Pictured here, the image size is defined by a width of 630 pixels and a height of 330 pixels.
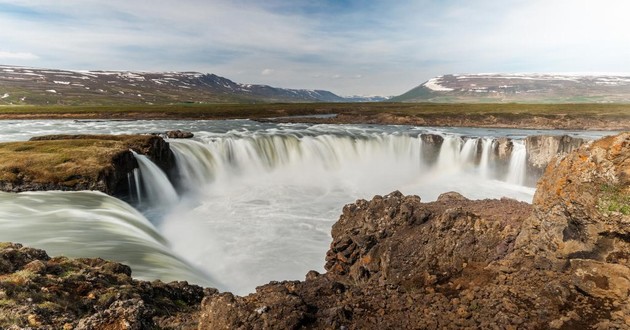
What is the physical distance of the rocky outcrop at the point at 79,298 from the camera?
634cm

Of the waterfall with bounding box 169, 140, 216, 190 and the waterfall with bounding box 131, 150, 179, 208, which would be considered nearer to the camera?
the waterfall with bounding box 131, 150, 179, 208

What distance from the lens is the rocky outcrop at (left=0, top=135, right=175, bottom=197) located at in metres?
22.8

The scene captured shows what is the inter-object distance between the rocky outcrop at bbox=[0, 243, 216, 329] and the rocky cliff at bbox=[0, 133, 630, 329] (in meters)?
0.03

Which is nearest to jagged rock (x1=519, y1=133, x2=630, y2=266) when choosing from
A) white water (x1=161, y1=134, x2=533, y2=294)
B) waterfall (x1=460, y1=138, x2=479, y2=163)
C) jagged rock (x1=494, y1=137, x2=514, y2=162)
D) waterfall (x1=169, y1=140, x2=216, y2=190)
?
white water (x1=161, y1=134, x2=533, y2=294)

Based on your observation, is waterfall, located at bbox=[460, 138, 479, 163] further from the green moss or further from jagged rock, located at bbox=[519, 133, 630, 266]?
the green moss

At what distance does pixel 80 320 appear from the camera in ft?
21.0

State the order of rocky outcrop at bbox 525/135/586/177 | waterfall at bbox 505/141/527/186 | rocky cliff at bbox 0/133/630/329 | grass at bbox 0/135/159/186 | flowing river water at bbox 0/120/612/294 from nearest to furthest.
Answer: rocky cliff at bbox 0/133/630/329, flowing river water at bbox 0/120/612/294, grass at bbox 0/135/159/186, rocky outcrop at bbox 525/135/586/177, waterfall at bbox 505/141/527/186

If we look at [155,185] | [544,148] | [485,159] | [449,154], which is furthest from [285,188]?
[544,148]

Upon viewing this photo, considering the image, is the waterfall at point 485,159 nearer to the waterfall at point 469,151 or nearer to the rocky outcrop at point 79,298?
the waterfall at point 469,151

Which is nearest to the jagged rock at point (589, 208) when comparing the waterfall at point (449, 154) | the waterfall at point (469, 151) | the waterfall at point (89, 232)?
the waterfall at point (89, 232)

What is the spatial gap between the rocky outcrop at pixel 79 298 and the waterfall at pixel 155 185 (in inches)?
772

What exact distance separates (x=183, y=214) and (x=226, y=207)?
3924mm

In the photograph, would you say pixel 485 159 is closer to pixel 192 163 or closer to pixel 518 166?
pixel 518 166

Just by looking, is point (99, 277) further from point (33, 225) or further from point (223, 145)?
point (223, 145)
